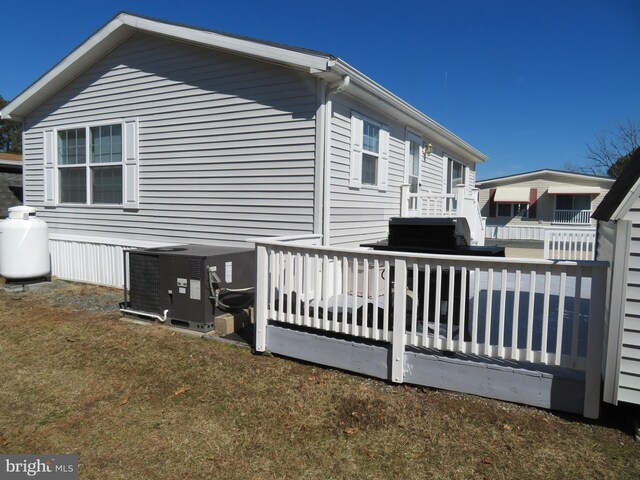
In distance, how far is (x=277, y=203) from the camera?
611cm

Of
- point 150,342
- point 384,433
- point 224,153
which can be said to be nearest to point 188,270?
point 150,342

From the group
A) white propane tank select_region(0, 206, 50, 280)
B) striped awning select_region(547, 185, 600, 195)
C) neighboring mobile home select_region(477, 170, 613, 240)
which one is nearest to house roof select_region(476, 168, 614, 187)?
neighboring mobile home select_region(477, 170, 613, 240)

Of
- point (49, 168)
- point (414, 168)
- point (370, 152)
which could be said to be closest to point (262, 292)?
point (370, 152)

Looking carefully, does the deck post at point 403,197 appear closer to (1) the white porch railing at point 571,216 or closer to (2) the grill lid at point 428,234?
(2) the grill lid at point 428,234

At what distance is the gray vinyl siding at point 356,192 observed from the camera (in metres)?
6.00

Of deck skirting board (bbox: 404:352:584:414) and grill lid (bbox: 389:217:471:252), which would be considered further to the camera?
grill lid (bbox: 389:217:471:252)

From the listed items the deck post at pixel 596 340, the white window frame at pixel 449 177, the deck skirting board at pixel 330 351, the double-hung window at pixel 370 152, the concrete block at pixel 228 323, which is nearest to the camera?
the deck post at pixel 596 340

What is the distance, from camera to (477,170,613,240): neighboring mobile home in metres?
22.1

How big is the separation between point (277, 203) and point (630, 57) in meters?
24.4

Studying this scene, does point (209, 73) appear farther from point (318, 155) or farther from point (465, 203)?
point (465, 203)

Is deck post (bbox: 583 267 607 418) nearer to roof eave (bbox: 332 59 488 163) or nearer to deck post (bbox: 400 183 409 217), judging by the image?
roof eave (bbox: 332 59 488 163)

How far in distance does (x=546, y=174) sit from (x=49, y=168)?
23.3 meters

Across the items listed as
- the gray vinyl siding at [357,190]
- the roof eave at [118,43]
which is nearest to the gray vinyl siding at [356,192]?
the gray vinyl siding at [357,190]

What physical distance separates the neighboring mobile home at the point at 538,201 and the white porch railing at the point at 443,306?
60.5 feet
